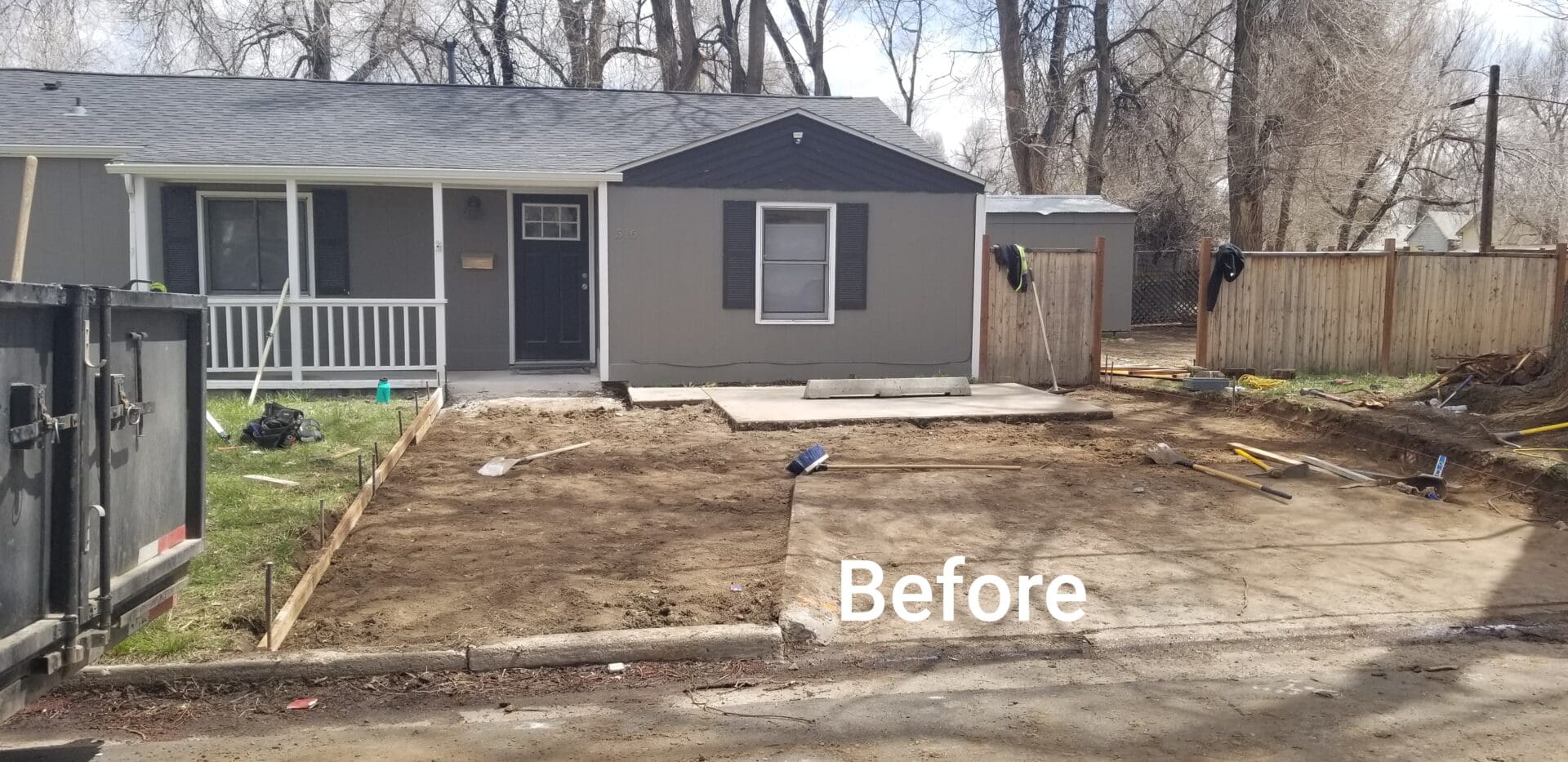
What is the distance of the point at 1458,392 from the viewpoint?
10.7 meters

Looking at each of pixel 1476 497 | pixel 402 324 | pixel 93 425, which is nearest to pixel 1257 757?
pixel 93 425

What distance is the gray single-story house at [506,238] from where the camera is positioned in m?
12.8

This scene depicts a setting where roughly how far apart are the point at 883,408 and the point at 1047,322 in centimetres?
363

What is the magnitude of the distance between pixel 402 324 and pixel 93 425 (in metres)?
10.4

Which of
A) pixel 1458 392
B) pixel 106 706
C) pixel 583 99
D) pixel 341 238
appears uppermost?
pixel 583 99

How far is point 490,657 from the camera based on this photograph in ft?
15.9

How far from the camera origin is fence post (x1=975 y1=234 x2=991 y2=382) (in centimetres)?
1377

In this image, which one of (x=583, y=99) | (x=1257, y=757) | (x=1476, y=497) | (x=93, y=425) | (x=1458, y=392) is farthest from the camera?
(x=583, y=99)

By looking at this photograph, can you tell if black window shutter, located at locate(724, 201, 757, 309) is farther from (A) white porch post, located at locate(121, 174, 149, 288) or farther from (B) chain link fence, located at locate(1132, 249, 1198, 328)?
(B) chain link fence, located at locate(1132, 249, 1198, 328)

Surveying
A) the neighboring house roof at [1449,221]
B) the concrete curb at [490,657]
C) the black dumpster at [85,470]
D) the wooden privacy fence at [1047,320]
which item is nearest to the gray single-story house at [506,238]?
the wooden privacy fence at [1047,320]

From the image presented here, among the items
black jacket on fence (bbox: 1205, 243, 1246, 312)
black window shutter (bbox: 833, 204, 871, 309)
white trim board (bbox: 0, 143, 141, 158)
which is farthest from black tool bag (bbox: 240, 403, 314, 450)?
black jacket on fence (bbox: 1205, 243, 1246, 312)

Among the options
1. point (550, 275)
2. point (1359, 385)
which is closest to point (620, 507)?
point (550, 275)

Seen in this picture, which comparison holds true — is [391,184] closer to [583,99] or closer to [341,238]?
[341,238]

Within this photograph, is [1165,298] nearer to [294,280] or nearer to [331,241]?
[331,241]
